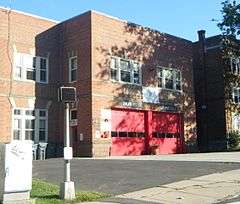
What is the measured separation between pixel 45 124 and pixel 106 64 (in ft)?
17.8

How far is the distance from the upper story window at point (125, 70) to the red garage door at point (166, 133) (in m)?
3.16

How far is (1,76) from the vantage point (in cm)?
2972

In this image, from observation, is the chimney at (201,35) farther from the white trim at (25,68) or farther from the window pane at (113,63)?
the white trim at (25,68)

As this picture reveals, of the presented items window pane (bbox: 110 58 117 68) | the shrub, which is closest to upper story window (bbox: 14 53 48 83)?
window pane (bbox: 110 58 117 68)

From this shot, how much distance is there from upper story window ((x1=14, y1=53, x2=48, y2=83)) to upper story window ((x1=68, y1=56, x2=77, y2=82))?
5.07 feet

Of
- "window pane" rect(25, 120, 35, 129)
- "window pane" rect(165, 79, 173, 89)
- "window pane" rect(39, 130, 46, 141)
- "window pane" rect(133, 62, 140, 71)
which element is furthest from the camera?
"window pane" rect(165, 79, 173, 89)

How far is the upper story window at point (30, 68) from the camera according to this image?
30.9 metres

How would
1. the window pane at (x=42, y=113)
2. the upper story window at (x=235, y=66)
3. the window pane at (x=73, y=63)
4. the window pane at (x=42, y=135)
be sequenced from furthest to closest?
the upper story window at (x=235, y=66)
the window pane at (x=73, y=63)
the window pane at (x=42, y=113)
the window pane at (x=42, y=135)

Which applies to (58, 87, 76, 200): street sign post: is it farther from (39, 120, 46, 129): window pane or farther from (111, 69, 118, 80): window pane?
(111, 69, 118, 80): window pane

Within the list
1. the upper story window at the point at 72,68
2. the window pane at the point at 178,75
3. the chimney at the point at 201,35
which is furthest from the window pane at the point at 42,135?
the chimney at the point at 201,35

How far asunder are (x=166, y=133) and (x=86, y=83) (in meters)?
8.40

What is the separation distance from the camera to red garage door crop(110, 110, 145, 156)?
32.2 meters

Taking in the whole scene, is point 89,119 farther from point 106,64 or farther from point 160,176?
point 160,176

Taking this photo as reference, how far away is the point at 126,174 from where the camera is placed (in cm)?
1739
